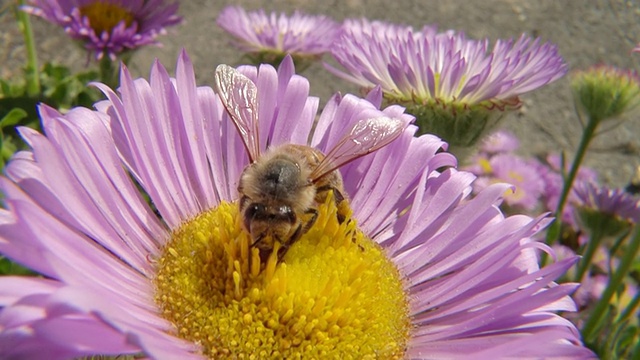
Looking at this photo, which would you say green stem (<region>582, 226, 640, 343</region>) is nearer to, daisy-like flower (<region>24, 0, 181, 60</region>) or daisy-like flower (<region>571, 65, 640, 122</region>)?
daisy-like flower (<region>571, 65, 640, 122</region>)

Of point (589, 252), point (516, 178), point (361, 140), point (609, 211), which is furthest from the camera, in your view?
point (516, 178)

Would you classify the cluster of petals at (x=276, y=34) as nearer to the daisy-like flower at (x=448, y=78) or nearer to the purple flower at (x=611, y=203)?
the daisy-like flower at (x=448, y=78)

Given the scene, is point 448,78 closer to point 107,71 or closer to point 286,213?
point 286,213

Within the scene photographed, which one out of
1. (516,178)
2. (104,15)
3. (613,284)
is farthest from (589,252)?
(104,15)

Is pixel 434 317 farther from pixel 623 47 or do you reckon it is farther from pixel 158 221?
pixel 623 47

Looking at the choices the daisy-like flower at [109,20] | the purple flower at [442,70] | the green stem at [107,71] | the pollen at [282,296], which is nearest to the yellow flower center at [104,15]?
the daisy-like flower at [109,20]

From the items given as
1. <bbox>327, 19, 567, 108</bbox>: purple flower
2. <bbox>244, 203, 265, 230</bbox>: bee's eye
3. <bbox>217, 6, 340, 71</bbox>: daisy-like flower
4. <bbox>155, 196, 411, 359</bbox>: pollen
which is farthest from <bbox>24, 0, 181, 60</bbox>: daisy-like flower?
<bbox>244, 203, 265, 230</bbox>: bee's eye
